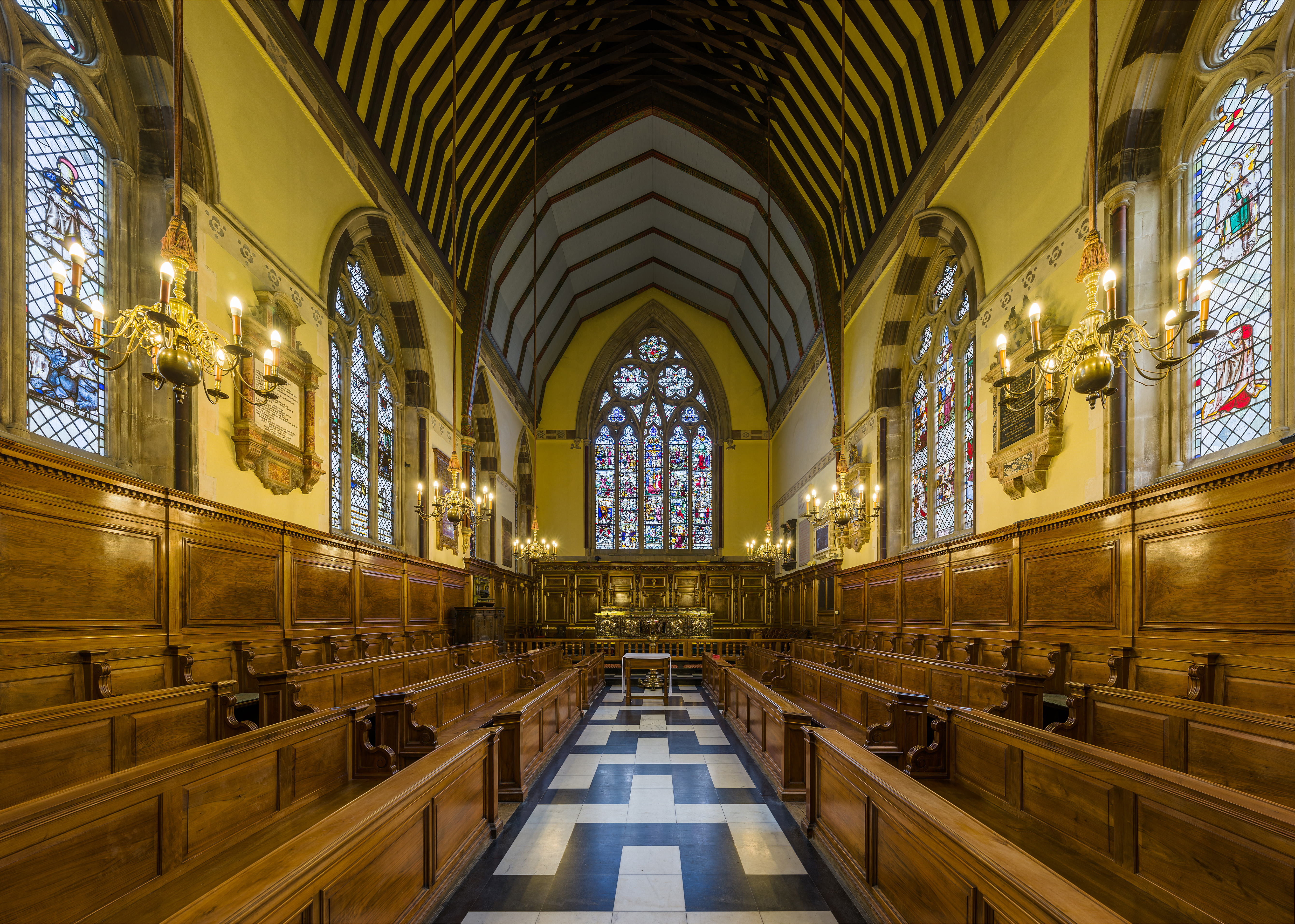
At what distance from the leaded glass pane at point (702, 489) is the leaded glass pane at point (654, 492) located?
911 mm

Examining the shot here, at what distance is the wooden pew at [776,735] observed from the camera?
546 centimetres

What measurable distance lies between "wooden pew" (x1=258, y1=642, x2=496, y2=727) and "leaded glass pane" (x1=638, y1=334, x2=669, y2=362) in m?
12.8

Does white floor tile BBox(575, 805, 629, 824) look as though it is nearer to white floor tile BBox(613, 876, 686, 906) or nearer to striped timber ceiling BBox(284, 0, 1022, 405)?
white floor tile BBox(613, 876, 686, 906)

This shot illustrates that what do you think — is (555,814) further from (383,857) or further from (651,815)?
(383,857)

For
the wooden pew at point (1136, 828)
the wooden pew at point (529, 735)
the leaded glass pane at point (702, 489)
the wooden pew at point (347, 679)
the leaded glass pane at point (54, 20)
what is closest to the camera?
the wooden pew at point (1136, 828)

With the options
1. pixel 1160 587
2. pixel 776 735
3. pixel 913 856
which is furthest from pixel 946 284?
pixel 913 856

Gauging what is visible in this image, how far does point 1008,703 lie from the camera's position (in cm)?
513

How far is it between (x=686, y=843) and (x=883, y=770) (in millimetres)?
1767

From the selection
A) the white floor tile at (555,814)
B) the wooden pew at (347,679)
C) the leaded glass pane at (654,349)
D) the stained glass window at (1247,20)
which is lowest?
the white floor tile at (555,814)

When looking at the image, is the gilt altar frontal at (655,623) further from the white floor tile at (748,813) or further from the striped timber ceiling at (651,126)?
the white floor tile at (748,813)

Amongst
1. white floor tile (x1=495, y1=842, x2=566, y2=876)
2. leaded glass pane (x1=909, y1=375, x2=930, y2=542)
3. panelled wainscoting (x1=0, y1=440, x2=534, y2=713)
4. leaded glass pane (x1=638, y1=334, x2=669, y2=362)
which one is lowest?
white floor tile (x1=495, y1=842, x2=566, y2=876)

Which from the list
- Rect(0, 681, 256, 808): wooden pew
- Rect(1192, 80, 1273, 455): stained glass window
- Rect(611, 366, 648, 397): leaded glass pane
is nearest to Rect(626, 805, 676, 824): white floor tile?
Rect(0, 681, 256, 808): wooden pew

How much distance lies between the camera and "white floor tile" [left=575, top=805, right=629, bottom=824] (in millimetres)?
5109

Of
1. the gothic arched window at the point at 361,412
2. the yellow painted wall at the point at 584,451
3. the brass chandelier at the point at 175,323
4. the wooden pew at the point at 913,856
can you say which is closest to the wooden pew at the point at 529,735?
the wooden pew at the point at 913,856
